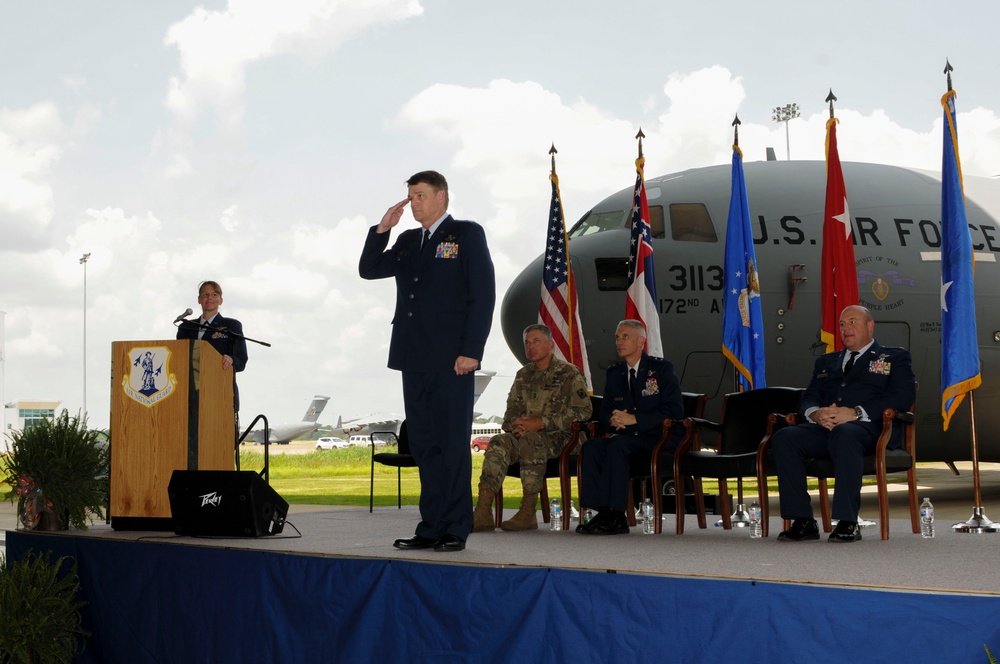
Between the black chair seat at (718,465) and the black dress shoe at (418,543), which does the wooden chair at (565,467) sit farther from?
the black dress shoe at (418,543)

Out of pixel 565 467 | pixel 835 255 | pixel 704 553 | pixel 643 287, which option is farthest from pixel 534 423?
pixel 835 255

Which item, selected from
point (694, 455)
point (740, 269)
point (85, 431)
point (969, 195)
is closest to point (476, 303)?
point (694, 455)

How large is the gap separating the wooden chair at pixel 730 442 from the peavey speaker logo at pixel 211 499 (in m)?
2.26

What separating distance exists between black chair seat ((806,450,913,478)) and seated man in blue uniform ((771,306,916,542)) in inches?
1.2

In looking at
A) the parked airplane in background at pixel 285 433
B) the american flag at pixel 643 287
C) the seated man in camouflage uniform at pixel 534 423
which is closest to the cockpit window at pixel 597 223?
the american flag at pixel 643 287

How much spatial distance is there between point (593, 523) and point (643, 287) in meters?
3.16

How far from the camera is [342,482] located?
21156 millimetres

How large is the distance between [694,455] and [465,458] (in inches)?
62.0

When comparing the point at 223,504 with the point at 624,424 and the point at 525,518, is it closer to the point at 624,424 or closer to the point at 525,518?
the point at 525,518

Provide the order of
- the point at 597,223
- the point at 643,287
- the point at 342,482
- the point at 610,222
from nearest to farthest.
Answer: the point at 643,287, the point at 610,222, the point at 597,223, the point at 342,482

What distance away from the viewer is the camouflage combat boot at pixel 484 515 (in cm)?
529

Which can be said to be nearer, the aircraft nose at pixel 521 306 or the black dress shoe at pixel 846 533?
the black dress shoe at pixel 846 533

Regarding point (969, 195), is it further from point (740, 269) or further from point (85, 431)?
point (85, 431)

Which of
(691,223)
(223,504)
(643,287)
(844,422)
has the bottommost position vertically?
(223,504)
